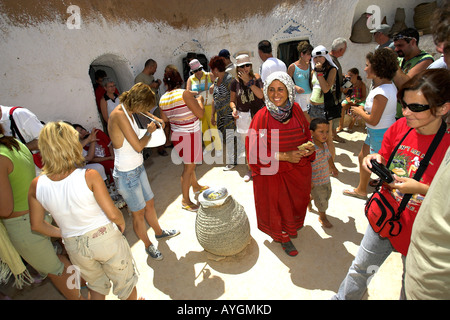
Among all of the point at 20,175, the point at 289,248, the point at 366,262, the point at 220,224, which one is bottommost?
Result: the point at 289,248

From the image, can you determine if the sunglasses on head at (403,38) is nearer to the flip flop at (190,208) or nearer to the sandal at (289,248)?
the sandal at (289,248)

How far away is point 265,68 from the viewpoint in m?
3.92

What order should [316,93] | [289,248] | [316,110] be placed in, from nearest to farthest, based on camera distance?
[289,248]
[316,93]
[316,110]

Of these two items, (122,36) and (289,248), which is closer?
(289,248)

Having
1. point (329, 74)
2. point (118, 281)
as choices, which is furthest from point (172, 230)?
point (329, 74)

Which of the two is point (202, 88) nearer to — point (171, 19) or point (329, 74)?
Result: point (329, 74)

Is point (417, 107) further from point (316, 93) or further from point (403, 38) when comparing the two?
point (316, 93)

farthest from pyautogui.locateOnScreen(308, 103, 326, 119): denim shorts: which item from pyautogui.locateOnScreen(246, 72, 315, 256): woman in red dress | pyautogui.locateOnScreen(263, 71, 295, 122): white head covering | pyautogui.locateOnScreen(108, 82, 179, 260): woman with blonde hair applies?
pyautogui.locateOnScreen(108, 82, 179, 260): woman with blonde hair

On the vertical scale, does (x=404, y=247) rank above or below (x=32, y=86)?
below

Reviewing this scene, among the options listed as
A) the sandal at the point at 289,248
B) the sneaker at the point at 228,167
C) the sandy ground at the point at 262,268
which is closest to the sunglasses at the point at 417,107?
the sandy ground at the point at 262,268

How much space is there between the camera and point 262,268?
275cm

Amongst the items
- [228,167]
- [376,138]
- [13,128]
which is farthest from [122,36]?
[376,138]

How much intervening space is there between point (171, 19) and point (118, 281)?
24.8ft

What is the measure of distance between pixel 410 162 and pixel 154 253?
2.77 m
